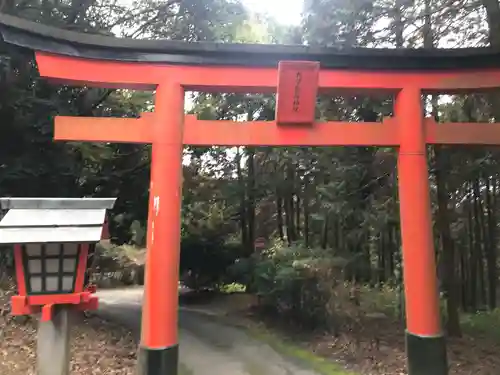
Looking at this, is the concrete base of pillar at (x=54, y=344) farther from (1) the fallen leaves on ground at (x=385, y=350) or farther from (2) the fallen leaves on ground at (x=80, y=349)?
(1) the fallen leaves on ground at (x=385, y=350)

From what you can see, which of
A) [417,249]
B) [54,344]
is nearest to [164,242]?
[54,344]

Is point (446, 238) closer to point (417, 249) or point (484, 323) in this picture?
point (417, 249)

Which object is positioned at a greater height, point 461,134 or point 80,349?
point 461,134

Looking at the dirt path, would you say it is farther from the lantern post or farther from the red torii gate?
the lantern post

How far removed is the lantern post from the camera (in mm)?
4234

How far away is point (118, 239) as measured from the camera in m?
12.6

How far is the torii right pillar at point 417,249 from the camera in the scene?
5.50m

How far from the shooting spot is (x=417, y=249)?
18.4 ft

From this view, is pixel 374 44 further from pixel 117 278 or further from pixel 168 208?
pixel 117 278

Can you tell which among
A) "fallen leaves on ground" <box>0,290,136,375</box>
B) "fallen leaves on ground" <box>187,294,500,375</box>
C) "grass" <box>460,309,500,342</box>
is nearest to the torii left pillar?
"fallen leaves on ground" <box>0,290,136,375</box>

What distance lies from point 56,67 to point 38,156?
390 centimetres

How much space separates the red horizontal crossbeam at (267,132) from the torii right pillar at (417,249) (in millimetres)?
188

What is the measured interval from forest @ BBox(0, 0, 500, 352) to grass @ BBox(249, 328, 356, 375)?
65 cm

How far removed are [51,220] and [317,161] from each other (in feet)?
22.1
